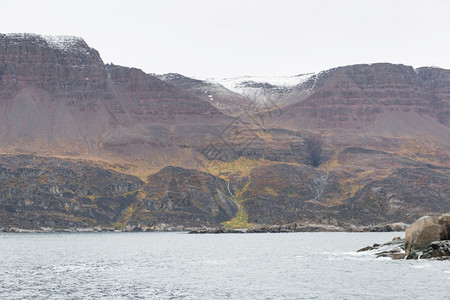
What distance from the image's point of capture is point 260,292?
89625 mm

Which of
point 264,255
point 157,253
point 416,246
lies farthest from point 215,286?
point 157,253

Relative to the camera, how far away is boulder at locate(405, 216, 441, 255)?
389 feet

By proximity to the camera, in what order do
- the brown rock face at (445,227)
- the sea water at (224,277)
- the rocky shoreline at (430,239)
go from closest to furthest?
the sea water at (224,277) → the rocky shoreline at (430,239) → the brown rock face at (445,227)

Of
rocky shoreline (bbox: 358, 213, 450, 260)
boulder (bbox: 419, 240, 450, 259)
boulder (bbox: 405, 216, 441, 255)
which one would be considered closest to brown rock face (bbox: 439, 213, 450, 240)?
rocky shoreline (bbox: 358, 213, 450, 260)

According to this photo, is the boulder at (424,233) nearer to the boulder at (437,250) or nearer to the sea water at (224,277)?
the boulder at (437,250)

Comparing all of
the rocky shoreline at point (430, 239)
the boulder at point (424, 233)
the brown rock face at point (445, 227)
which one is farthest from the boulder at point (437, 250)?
the brown rock face at point (445, 227)

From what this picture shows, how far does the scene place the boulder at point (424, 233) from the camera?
11844 centimetres

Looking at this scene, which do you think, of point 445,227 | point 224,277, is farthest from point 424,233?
point 224,277

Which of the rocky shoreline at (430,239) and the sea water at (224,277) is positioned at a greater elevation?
the rocky shoreline at (430,239)

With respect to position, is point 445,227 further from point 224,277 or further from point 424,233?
point 224,277

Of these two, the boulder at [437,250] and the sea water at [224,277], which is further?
the boulder at [437,250]

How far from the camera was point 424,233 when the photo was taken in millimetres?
119000

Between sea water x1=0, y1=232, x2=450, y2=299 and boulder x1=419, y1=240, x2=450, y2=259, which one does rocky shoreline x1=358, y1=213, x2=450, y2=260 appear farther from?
sea water x1=0, y1=232, x2=450, y2=299

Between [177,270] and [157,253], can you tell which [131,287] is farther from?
[157,253]
